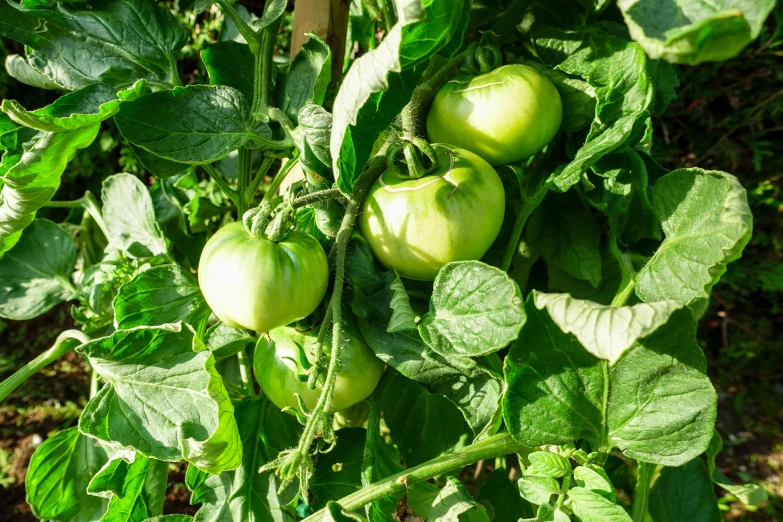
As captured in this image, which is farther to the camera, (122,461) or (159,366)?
(122,461)

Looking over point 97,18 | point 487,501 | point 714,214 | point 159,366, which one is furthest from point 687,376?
point 97,18

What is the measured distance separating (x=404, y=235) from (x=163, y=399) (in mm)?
327

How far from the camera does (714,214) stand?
56 cm

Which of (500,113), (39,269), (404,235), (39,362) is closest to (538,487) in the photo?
(404,235)

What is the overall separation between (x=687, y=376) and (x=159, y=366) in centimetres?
57

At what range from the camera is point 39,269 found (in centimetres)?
104

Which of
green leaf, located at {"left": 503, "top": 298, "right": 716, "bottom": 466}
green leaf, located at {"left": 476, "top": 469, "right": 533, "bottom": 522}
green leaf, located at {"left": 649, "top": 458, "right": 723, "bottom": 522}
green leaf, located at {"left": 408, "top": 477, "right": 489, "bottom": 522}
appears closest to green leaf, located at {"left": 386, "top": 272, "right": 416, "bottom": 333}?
green leaf, located at {"left": 503, "top": 298, "right": 716, "bottom": 466}

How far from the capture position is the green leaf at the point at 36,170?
61 centimetres

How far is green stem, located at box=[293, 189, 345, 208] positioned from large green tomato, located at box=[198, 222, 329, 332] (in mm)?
35

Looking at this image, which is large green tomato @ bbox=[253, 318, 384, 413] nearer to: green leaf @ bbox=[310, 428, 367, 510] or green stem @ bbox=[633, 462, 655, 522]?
green leaf @ bbox=[310, 428, 367, 510]

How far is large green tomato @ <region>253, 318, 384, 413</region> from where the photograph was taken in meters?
0.66

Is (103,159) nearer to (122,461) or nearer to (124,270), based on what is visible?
(124,270)

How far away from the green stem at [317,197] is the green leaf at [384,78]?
1.5 inches

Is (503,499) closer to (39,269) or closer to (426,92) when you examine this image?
(426,92)
